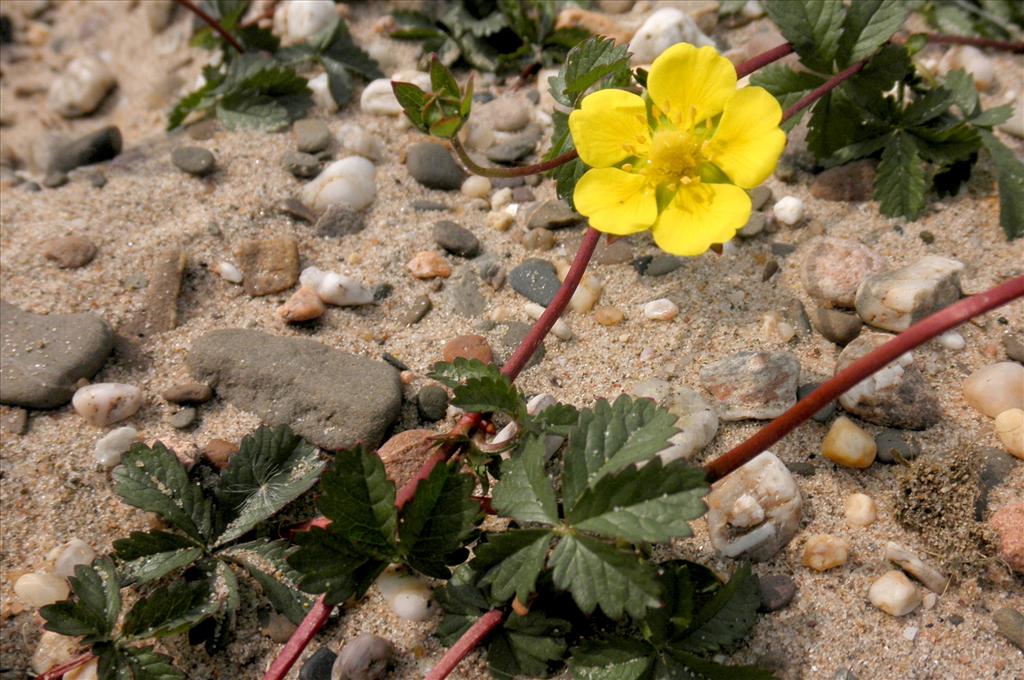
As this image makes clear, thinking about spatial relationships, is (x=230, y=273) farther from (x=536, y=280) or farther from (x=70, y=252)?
(x=536, y=280)

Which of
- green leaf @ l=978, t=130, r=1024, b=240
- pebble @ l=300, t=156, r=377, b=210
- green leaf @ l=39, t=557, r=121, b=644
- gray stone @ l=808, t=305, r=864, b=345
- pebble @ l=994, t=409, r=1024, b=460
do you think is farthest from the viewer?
pebble @ l=300, t=156, r=377, b=210

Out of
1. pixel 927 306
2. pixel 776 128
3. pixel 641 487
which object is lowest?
pixel 927 306

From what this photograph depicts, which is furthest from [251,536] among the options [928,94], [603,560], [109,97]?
[109,97]

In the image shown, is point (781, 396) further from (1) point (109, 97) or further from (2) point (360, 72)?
(1) point (109, 97)

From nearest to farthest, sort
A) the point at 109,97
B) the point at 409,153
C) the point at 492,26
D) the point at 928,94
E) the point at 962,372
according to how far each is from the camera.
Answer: the point at 962,372, the point at 928,94, the point at 409,153, the point at 492,26, the point at 109,97

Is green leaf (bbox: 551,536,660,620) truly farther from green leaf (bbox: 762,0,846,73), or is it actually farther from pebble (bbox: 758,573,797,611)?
green leaf (bbox: 762,0,846,73)

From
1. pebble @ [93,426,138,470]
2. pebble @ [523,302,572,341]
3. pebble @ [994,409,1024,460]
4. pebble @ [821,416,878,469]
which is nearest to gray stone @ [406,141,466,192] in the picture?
pebble @ [523,302,572,341]

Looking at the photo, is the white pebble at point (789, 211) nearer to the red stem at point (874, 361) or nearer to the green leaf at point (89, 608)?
the red stem at point (874, 361)
